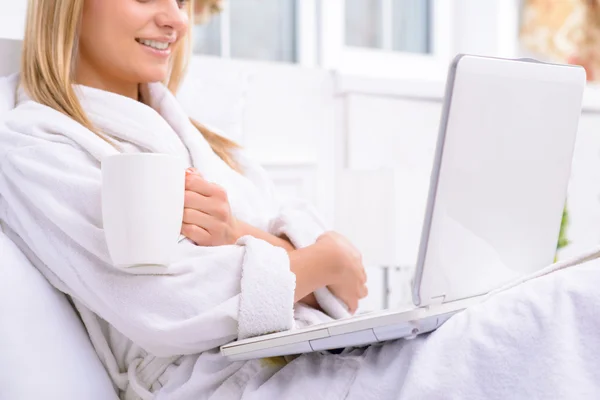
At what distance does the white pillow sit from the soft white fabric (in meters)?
0.03

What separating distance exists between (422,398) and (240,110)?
3.71 feet

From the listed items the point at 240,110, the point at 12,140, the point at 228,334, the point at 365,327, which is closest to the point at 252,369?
the point at 228,334

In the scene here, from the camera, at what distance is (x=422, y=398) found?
831 mm

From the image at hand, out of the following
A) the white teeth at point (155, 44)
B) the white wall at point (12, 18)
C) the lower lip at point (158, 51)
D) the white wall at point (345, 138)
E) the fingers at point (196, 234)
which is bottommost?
the white wall at point (345, 138)

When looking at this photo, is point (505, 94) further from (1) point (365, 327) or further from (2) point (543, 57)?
(2) point (543, 57)

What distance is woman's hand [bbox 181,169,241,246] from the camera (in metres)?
1.03

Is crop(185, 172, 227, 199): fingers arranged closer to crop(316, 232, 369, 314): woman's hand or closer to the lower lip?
crop(316, 232, 369, 314): woman's hand

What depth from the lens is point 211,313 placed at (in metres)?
0.95

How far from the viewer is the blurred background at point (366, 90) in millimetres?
1873

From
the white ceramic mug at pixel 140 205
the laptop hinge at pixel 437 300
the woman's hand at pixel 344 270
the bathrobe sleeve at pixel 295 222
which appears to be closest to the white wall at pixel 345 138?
the bathrobe sleeve at pixel 295 222

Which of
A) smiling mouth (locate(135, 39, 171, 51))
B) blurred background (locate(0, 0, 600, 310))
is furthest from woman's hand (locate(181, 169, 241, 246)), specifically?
blurred background (locate(0, 0, 600, 310))

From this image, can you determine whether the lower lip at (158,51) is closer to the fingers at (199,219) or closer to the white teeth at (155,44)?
the white teeth at (155,44)

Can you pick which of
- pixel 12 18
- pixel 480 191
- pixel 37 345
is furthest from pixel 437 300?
pixel 12 18

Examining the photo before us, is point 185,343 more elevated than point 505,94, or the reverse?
point 505,94
